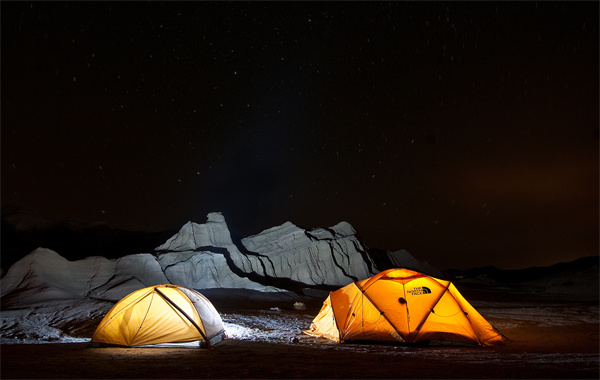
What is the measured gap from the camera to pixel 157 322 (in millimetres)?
11336

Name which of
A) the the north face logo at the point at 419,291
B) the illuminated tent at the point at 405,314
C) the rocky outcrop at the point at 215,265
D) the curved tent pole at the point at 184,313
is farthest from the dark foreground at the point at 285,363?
the rocky outcrop at the point at 215,265

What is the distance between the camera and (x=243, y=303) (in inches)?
1141

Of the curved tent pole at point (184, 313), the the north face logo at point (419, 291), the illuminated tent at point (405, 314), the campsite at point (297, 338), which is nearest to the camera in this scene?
the campsite at point (297, 338)

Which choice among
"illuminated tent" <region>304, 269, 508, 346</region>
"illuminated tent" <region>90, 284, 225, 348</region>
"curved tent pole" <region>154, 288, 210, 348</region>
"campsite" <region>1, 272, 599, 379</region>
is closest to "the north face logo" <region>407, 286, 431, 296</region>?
"illuminated tent" <region>304, 269, 508, 346</region>

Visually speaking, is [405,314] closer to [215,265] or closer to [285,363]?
[285,363]

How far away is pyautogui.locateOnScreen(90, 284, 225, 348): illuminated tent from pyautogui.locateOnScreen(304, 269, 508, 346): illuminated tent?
3.94m

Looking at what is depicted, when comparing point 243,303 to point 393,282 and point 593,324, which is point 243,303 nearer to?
point 393,282

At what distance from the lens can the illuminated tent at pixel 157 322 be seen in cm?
1106

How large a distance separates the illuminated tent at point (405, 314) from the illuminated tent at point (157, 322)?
394cm

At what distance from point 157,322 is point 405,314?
732 centimetres

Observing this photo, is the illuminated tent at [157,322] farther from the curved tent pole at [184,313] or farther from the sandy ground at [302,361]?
the sandy ground at [302,361]

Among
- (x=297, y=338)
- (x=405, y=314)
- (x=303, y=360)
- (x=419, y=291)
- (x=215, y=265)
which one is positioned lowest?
(x=297, y=338)

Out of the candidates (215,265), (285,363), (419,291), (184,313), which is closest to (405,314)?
(419,291)

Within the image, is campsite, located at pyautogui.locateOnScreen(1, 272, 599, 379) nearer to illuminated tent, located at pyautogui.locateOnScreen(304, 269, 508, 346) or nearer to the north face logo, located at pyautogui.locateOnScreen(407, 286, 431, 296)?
illuminated tent, located at pyautogui.locateOnScreen(304, 269, 508, 346)
